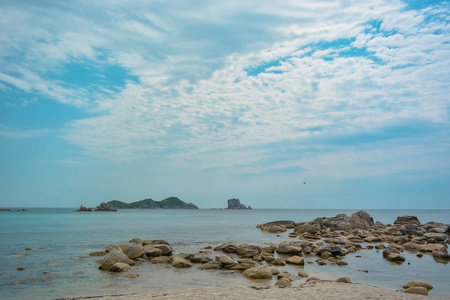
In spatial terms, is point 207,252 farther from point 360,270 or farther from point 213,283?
point 360,270

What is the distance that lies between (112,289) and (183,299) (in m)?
4.61

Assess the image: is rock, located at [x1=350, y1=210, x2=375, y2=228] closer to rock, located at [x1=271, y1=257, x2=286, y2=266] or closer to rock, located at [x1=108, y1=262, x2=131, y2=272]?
rock, located at [x1=271, y1=257, x2=286, y2=266]

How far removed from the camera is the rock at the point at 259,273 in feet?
53.5

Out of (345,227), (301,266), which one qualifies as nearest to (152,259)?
(301,266)

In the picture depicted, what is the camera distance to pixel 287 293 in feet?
41.2

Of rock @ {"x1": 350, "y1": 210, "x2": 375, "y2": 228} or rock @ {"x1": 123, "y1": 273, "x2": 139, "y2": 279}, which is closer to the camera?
rock @ {"x1": 123, "y1": 273, "x2": 139, "y2": 279}

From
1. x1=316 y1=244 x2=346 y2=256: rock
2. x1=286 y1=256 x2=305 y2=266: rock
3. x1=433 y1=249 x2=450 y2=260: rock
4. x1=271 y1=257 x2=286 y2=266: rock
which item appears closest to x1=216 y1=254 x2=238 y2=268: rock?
x1=271 y1=257 x2=286 y2=266: rock

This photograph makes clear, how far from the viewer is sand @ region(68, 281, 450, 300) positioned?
11969mm

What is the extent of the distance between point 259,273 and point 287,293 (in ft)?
13.2

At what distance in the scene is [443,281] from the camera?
1634cm

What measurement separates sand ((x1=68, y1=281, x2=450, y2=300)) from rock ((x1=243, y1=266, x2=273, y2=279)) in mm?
2719

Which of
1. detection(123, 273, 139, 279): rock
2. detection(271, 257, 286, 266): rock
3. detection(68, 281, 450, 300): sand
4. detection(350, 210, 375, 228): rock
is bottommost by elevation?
detection(123, 273, 139, 279): rock

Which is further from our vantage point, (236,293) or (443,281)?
(443,281)

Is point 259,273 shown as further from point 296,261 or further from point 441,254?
point 441,254
